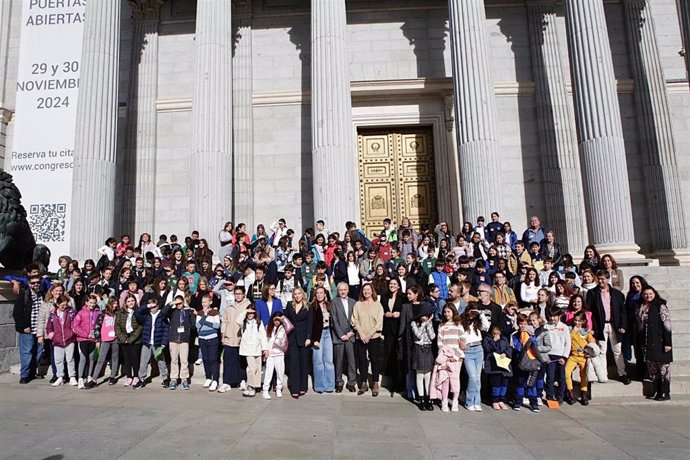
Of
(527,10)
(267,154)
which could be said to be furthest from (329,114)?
(527,10)

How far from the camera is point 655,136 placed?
703 inches

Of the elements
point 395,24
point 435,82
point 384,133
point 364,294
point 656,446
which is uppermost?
point 395,24

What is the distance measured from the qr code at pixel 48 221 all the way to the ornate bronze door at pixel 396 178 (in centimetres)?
983

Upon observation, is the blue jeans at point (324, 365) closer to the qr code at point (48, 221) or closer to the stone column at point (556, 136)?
the qr code at point (48, 221)

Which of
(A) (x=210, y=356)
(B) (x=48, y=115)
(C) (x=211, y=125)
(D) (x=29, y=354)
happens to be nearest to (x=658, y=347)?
(A) (x=210, y=356)

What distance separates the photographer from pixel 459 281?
29.7 feet

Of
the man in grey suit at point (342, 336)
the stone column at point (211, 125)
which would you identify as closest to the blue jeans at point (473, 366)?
the man in grey suit at point (342, 336)

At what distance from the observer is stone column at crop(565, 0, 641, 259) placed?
13.8m

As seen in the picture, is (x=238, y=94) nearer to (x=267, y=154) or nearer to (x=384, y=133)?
(x=267, y=154)

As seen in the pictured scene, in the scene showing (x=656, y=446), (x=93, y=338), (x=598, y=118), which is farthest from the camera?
(x=598, y=118)

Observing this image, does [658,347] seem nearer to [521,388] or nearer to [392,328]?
[521,388]

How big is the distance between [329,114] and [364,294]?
24.1 feet

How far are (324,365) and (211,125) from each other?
901 cm

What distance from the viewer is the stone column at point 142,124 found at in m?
18.3
